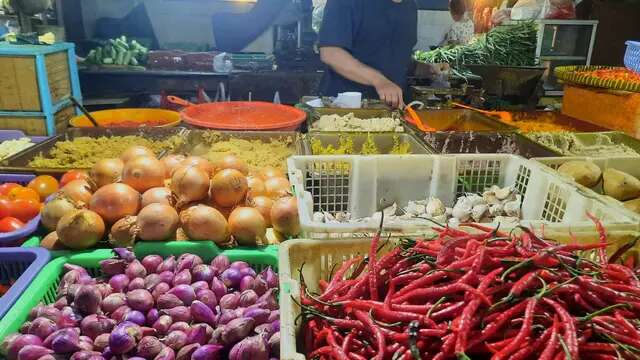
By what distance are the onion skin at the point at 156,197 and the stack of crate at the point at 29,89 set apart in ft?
5.74

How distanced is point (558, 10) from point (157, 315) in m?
7.27

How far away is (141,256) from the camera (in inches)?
64.6

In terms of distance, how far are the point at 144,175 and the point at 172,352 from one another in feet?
2.61

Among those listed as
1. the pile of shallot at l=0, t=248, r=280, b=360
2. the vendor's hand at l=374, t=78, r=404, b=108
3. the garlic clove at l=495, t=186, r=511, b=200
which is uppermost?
the vendor's hand at l=374, t=78, r=404, b=108

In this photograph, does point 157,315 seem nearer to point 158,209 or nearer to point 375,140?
point 158,209

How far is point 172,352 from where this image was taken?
4.10 feet

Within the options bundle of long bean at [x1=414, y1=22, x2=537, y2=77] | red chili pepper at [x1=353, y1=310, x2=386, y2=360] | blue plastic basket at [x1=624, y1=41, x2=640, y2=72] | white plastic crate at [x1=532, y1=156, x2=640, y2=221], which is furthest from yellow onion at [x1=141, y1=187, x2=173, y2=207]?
bundle of long bean at [x1=414, y1=22, x2=537, y2=77]

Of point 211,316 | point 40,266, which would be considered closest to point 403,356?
point 211,316

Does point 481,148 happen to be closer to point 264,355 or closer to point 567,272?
point 567,272

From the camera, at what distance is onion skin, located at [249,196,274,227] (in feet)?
6.02

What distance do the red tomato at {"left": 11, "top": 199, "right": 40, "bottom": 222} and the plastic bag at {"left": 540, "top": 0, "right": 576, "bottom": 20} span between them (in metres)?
7.09

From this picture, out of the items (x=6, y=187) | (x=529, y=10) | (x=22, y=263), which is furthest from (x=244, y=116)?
(x=529, y=10)

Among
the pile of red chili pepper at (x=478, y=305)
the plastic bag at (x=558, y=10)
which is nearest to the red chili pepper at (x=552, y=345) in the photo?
the pile of red chili pepper at (x=478, y=305)

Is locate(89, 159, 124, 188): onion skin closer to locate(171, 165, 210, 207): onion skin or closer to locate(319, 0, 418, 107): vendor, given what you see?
locate(171, 165, 210, 207): onion skin
